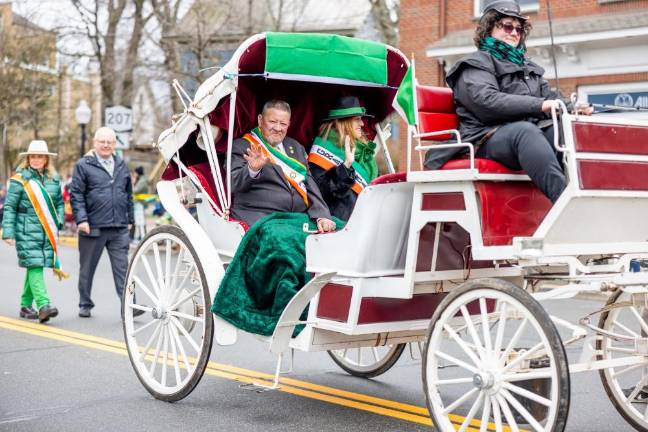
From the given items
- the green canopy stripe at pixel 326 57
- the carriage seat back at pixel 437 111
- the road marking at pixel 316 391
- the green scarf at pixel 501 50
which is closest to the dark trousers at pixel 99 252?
the road marking at pixel 316 391

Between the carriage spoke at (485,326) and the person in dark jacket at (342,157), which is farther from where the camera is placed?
the person in dark jacket at (342,157)

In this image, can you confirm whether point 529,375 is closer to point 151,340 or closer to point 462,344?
point 462,344

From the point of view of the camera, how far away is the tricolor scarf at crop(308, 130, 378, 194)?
274 inches

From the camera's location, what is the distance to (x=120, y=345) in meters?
8.79

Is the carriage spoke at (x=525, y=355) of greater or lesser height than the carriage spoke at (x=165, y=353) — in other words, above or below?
above

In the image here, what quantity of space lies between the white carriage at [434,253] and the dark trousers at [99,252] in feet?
10.7

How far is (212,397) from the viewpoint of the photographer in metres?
6.66

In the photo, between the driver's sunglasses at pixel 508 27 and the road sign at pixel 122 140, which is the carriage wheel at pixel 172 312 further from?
the road sign at pixel 122 140

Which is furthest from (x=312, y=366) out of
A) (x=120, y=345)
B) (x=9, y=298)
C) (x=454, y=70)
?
(x=9, y=298)

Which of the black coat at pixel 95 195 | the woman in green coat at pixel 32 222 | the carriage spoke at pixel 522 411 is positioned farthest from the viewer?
the black coat at pixel 95 195

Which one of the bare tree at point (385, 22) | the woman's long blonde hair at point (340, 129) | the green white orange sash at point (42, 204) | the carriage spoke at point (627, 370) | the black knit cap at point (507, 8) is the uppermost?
the bare tree at point (385, 22)

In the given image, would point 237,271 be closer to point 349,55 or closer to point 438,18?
point 349,55

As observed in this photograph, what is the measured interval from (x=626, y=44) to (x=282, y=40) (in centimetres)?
1387

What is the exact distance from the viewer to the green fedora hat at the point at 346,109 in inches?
275
